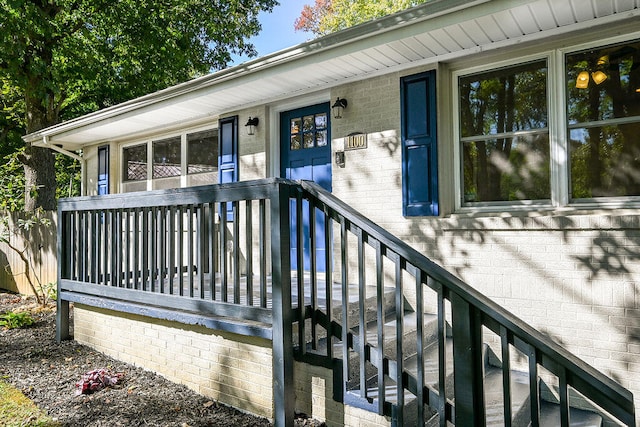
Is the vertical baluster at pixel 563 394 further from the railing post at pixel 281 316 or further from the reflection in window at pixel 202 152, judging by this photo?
the reflection in window at pixel 202 152

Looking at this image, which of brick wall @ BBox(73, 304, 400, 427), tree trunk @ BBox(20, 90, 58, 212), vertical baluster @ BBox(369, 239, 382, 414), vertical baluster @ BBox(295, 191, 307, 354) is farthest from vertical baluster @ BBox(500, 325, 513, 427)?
tree trunk @ BBox(20, 90, 58, 212)

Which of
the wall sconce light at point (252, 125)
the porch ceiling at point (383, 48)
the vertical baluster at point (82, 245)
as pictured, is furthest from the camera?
the wall sconce light at point (252, 125)

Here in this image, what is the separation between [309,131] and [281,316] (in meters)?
2.87

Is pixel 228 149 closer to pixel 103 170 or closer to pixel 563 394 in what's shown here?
pixel 103 170

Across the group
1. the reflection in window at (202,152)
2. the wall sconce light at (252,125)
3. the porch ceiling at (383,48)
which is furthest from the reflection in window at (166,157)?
the wall sconce light at (252,125)

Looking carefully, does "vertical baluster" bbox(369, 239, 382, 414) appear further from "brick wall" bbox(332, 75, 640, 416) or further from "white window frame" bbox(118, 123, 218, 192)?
"white window frame" bbox(118, 123, 218, 192)

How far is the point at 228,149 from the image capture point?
558cm

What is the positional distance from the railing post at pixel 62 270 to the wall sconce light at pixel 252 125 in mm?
2254

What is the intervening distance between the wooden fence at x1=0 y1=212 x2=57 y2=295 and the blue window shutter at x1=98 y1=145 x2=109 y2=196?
1.04 m

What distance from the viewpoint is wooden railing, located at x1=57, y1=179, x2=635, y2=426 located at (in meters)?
1.91

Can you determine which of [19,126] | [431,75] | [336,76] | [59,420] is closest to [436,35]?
[431,75]

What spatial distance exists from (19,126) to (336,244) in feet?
39.3

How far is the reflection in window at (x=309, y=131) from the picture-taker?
4.93m

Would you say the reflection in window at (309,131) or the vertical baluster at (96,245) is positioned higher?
the reflection in window at (309,131)
